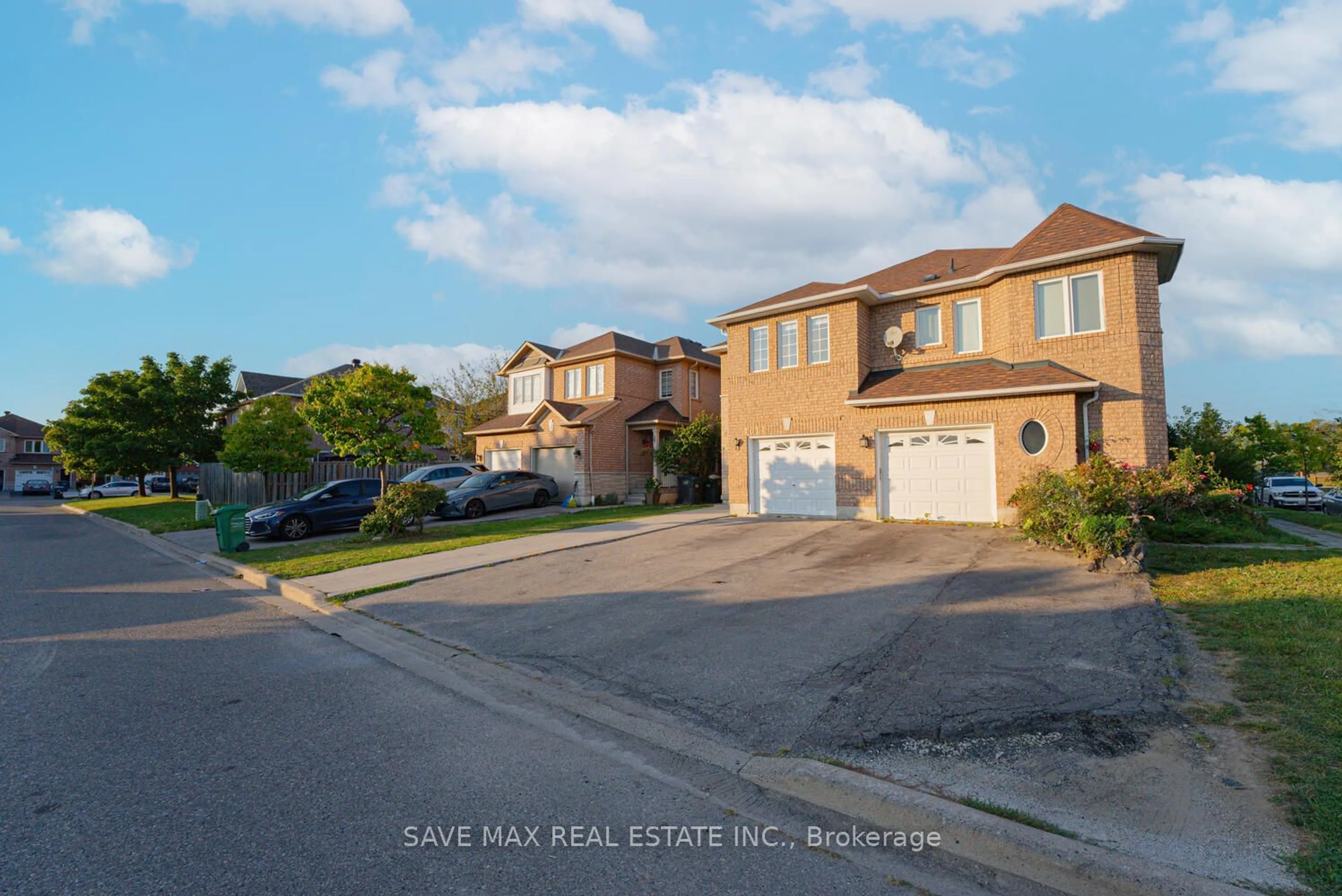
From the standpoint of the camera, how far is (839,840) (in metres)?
3.28

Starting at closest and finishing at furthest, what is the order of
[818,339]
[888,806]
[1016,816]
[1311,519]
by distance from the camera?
[1016,816]
[888,806]
[818,339]
[1311,519]

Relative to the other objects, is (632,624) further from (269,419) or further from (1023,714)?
(269,419)

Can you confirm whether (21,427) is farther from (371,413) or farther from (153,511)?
(371,413)

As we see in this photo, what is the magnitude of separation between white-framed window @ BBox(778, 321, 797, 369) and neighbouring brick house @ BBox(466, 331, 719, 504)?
8.97 m

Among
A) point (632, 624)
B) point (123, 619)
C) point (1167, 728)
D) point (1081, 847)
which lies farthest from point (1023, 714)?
point (123, 619)

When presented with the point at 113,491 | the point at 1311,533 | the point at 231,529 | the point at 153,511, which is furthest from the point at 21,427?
the point at 1311,533

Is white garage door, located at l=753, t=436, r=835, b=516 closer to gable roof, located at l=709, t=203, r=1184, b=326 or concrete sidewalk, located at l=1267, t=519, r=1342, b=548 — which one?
gable roof, located at l=709, t=203, r=1184, b=326

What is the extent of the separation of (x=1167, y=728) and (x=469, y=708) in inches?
192

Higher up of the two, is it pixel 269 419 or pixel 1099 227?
pixel 1099 227

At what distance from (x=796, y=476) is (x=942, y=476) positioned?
380cm

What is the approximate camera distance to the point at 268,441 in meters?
22.9

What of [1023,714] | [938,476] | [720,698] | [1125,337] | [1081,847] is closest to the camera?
[1081,847]

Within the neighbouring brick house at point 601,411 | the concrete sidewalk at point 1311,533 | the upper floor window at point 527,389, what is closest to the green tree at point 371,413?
the neighbouring brick house at point 601,411

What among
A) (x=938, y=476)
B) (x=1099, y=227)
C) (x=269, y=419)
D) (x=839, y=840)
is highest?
(x=1099, y=227)
